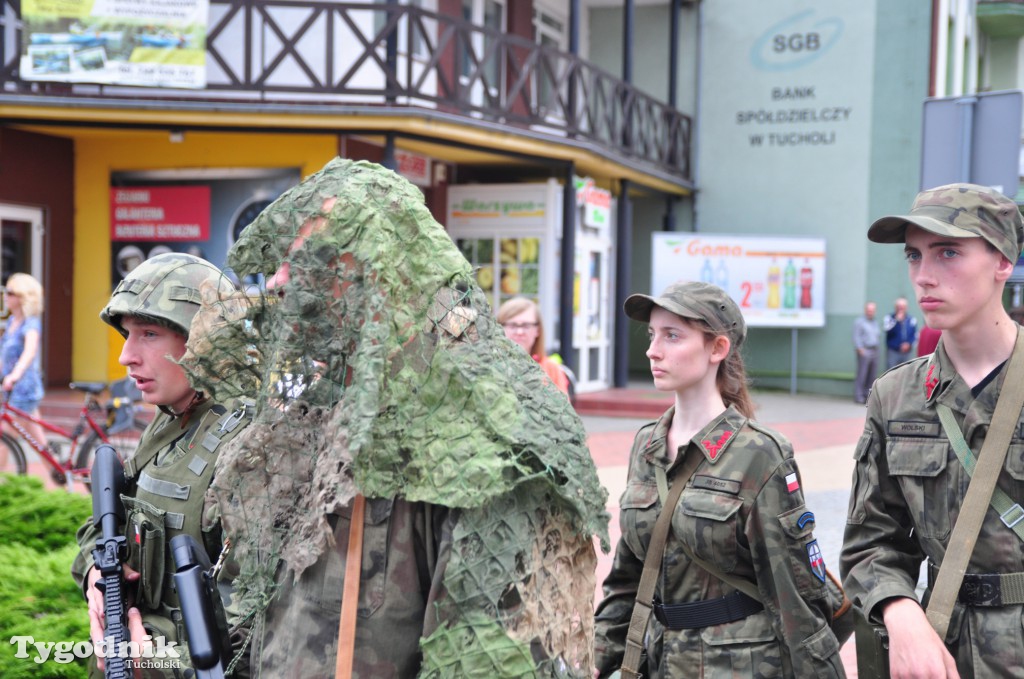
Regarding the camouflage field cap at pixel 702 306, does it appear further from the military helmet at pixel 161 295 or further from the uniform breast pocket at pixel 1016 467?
the military helmet at pixel 161 295

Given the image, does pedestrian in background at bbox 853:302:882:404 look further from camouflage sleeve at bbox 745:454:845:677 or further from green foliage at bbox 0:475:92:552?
camouflage sleeve at bbox 745:454:845:677

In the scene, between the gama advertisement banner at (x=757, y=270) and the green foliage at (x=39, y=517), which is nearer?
the green foliage at (x=39, y=517)

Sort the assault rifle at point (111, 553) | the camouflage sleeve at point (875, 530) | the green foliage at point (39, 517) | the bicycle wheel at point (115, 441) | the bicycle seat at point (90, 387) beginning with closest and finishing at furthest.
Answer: the assault rifle at point (111, 553), the camouflage sleeve at point (875, 530), the green foliage at point (39, 517), the bicycle seat at point (90, 387), the bicycle wheel at point (115, 441)

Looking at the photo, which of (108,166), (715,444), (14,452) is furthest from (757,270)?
(715,444)

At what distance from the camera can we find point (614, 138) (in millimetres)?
16797

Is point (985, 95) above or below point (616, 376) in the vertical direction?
above

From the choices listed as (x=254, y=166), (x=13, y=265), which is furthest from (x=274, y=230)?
(x=13, y=265)

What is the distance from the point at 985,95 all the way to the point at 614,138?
12073mm

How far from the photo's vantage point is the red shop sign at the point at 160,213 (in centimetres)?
1376

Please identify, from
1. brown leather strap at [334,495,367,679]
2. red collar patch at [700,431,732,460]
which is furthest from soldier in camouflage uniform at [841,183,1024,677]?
brown leather strap at [334,495,367,679]

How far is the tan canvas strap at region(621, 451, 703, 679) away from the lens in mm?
2727

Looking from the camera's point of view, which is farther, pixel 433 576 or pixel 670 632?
pixel 670 632

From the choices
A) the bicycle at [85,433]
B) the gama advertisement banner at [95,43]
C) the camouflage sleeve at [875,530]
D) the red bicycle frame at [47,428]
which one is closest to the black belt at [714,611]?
the camouflage sleeve at [875,530]

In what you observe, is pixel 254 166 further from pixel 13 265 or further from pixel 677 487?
pixel 677 487
